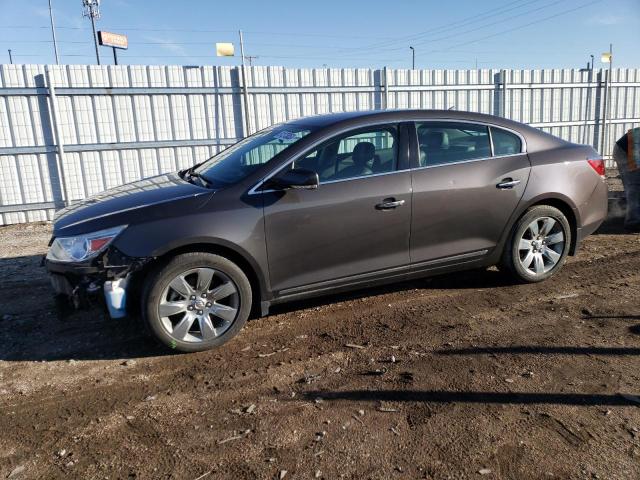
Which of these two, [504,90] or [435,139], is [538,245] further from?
[504,90]

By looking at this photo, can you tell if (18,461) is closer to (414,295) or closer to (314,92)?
(414,295)

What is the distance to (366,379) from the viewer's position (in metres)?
3.39

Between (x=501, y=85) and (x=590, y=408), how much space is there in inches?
440

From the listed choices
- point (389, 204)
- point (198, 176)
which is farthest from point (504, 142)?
point (198, 176)

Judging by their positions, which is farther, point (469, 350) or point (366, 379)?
point (469, 350)

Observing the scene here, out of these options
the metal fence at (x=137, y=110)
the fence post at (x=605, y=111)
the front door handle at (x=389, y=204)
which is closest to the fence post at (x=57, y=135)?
the metal fence at (x=137, y=110)

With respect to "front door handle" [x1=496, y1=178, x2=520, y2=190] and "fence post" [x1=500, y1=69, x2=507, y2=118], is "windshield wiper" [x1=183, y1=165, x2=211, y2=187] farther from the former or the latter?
"fence post" [x1=500, y1=69, x2=507, y2=118]

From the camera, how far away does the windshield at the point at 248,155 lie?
4.21 meters

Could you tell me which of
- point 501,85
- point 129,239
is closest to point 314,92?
point 501,85

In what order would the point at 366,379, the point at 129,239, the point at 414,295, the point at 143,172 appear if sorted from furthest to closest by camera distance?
the point at 143,172 → the point at 414,295 → the point at 129,239 → the point at 366,379

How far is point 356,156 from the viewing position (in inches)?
172

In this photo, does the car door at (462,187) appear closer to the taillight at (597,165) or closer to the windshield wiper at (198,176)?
the taillight at (597,165)

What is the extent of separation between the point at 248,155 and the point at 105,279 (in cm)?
166

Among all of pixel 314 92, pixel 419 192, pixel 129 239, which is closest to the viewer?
pixel 129 239
